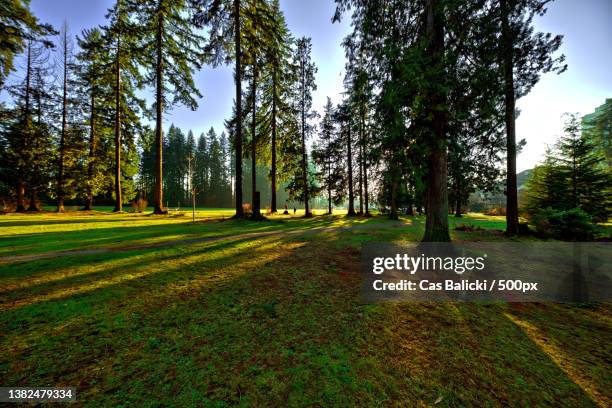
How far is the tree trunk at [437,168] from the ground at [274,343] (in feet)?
11.9

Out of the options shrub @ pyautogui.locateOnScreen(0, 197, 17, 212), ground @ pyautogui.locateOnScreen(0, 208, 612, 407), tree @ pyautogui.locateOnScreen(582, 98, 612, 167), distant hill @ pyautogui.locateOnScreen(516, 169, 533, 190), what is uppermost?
tree @ pyautogui.locateOnScreen(582, 98, 612, 167)

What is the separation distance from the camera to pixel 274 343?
8.55 feet

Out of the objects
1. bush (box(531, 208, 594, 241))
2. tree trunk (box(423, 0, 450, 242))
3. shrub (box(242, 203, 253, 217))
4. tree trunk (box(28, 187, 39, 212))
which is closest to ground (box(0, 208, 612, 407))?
tree trunk (box(423, 0, 450, 242))

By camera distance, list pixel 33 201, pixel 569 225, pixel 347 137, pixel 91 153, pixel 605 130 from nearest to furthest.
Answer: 1. pixel 569 225
2. pixel 33 201
3. pixel 91 153
4. pixel 347 137
5. pixel 605 130

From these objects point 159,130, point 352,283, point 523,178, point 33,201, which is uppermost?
point 523,178

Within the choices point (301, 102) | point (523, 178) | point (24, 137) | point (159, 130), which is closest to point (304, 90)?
point (301, 102)

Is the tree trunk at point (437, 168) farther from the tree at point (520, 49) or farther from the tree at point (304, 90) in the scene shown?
the tree at point (304, 90)

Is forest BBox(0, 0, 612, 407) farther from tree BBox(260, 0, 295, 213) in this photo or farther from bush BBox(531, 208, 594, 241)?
tree BBox(260, 0, 295, 213)

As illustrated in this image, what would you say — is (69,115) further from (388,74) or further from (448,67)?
(448,67)

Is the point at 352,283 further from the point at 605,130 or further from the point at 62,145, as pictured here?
the point at 605,130

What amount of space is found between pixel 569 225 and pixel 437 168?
294 inches

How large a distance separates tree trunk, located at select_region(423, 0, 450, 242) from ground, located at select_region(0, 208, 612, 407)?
11.9 feet

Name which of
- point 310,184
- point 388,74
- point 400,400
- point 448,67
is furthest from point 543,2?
point 310,184

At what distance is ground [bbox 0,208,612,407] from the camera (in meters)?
1.95
